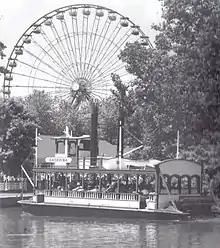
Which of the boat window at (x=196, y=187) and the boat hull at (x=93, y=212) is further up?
the boat window at (x=196, y=187)

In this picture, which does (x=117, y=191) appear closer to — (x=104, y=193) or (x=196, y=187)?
(x=104, y=193)

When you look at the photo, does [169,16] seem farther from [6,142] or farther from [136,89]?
[6,142]

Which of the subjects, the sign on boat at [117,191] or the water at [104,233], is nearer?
the water at [104,233]

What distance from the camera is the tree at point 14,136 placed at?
45.4 m

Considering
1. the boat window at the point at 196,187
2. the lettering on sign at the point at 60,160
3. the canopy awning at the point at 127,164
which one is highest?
the lettering on sign at the point at 60,160

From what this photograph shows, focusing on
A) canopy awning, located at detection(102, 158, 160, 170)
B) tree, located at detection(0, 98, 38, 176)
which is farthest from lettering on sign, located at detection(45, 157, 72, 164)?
tree, located at detection(0, 98, 38, 176)

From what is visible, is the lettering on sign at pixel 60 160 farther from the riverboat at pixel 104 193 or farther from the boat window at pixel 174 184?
the boat window at pixel 174 184

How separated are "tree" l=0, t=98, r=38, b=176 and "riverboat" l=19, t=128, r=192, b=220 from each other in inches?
326

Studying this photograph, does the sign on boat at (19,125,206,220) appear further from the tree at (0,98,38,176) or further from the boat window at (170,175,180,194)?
the tree at (0,98,38,176)

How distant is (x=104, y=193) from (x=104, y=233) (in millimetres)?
6483

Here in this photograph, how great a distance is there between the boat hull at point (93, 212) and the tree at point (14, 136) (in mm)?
12407

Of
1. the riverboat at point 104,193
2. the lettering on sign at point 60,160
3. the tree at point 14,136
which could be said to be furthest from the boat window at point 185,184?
the tree at point 14,136

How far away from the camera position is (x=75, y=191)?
33469 millimetres

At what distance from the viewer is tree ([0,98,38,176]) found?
45.4m
